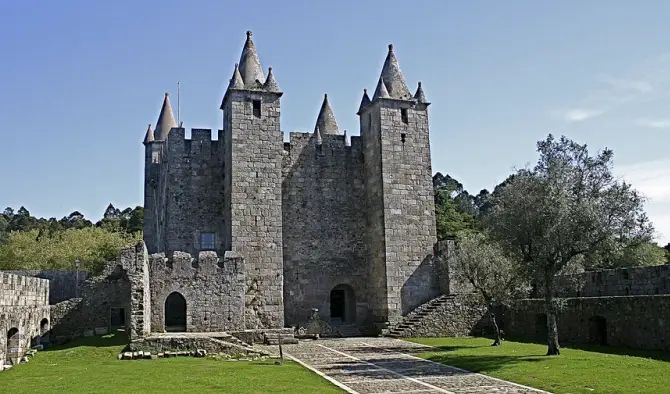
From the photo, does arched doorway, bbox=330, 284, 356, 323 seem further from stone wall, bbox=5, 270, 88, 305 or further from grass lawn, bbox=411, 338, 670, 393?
stone wall, bbox=5, 270, 88, 305

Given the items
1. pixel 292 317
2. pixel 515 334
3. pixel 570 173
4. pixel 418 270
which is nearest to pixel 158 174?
pixel 292 317

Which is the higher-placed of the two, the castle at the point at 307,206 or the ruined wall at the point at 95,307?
the castle at the point at 307,206

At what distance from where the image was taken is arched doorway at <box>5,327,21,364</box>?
19.9 m

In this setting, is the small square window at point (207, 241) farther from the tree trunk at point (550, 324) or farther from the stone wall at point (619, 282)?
the tree trunk at point (550, 324)

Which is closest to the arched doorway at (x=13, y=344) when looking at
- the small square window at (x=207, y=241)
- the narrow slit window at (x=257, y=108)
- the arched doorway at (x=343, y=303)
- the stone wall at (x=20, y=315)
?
the stone wall at (x=20, y=315)

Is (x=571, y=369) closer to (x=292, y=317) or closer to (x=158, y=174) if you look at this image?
(x=292, y=317)

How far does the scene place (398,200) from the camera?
31.9 m

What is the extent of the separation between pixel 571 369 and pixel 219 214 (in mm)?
19786

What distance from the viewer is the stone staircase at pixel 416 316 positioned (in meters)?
29.6

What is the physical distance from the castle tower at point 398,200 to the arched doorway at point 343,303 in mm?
1475

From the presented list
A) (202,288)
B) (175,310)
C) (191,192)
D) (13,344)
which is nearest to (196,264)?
(202,288)

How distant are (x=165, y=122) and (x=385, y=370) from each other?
25.2 m

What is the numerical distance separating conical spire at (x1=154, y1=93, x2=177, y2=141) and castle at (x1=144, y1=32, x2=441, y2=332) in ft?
12.1

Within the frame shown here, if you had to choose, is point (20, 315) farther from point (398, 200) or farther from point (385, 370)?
point (398, 200)
